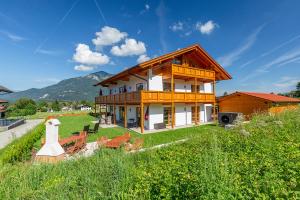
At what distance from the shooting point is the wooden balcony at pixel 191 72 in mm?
16594

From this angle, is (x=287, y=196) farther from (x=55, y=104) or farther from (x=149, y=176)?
(x=55, y=104)

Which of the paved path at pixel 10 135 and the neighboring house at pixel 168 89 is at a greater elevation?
the neighboring house at pixel 168 89

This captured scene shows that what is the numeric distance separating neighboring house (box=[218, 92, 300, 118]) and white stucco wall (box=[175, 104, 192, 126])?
20.7 feet

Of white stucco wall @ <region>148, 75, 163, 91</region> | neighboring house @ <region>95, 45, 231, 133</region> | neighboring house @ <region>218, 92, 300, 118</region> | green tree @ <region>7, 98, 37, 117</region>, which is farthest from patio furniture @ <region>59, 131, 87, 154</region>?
green tree @ <region>7, 98, 37, 117</region>

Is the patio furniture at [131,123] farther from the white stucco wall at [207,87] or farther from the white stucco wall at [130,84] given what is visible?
the white stucco wall at [207,87]

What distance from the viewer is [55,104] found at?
5931 cm

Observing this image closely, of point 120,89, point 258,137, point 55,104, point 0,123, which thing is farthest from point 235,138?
point 55,104

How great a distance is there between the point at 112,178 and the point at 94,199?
2.68ft

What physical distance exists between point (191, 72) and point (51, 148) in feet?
48.2

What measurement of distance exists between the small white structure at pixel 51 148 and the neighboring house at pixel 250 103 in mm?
18787

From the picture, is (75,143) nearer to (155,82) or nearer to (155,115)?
(155,115)

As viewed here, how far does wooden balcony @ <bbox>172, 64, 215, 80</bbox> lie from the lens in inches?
653

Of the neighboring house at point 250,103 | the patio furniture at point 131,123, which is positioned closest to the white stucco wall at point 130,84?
the patio furniture at point 131,123

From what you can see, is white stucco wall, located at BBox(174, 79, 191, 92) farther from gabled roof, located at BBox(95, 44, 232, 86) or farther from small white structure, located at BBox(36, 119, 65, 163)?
small white structure, located at BBox(36, 119, 65, 163)
